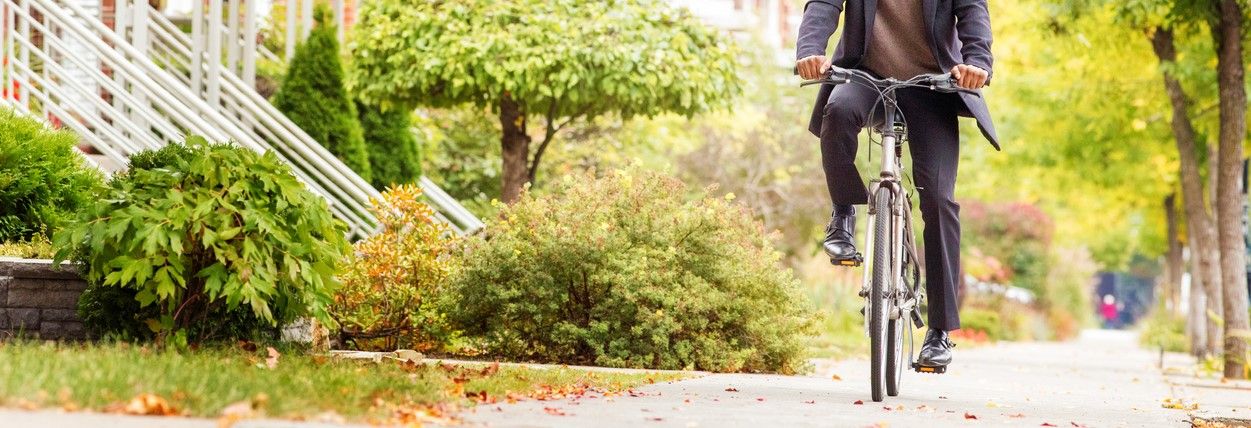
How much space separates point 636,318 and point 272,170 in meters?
2.84

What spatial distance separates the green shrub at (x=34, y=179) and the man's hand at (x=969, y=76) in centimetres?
401

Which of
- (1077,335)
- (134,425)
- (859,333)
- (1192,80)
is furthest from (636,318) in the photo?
(1077,335)

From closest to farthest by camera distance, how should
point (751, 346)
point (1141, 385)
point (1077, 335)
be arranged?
point (751, 346)
point (1141, 385)
point (1077, 335)

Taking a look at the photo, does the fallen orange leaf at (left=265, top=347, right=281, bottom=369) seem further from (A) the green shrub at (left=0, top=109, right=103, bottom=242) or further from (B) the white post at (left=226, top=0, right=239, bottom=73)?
(B) the white post at (left=226, top=0, right=239, bottom=73)

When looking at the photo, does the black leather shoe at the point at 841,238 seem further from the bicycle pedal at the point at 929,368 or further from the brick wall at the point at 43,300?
the brick wall at the point at 43,300

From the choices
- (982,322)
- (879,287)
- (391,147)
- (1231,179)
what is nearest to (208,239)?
(879,287)

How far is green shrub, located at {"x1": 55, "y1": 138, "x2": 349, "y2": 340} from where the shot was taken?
5.43m

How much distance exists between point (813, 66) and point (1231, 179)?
7907 millimetres

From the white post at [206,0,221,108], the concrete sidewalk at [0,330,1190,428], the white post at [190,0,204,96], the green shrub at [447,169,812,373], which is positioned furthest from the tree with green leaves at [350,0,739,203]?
the concrete sidewalk at [0,330,1190,428]

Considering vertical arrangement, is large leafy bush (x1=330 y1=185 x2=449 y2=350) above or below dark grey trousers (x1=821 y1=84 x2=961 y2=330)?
below

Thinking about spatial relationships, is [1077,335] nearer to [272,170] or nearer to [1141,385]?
[1141,385]

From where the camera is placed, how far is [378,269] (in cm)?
830

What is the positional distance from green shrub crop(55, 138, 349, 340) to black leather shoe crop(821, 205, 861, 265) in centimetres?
199

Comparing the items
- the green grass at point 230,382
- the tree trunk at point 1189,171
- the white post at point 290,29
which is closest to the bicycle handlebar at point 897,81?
the green grass at point 230,382
